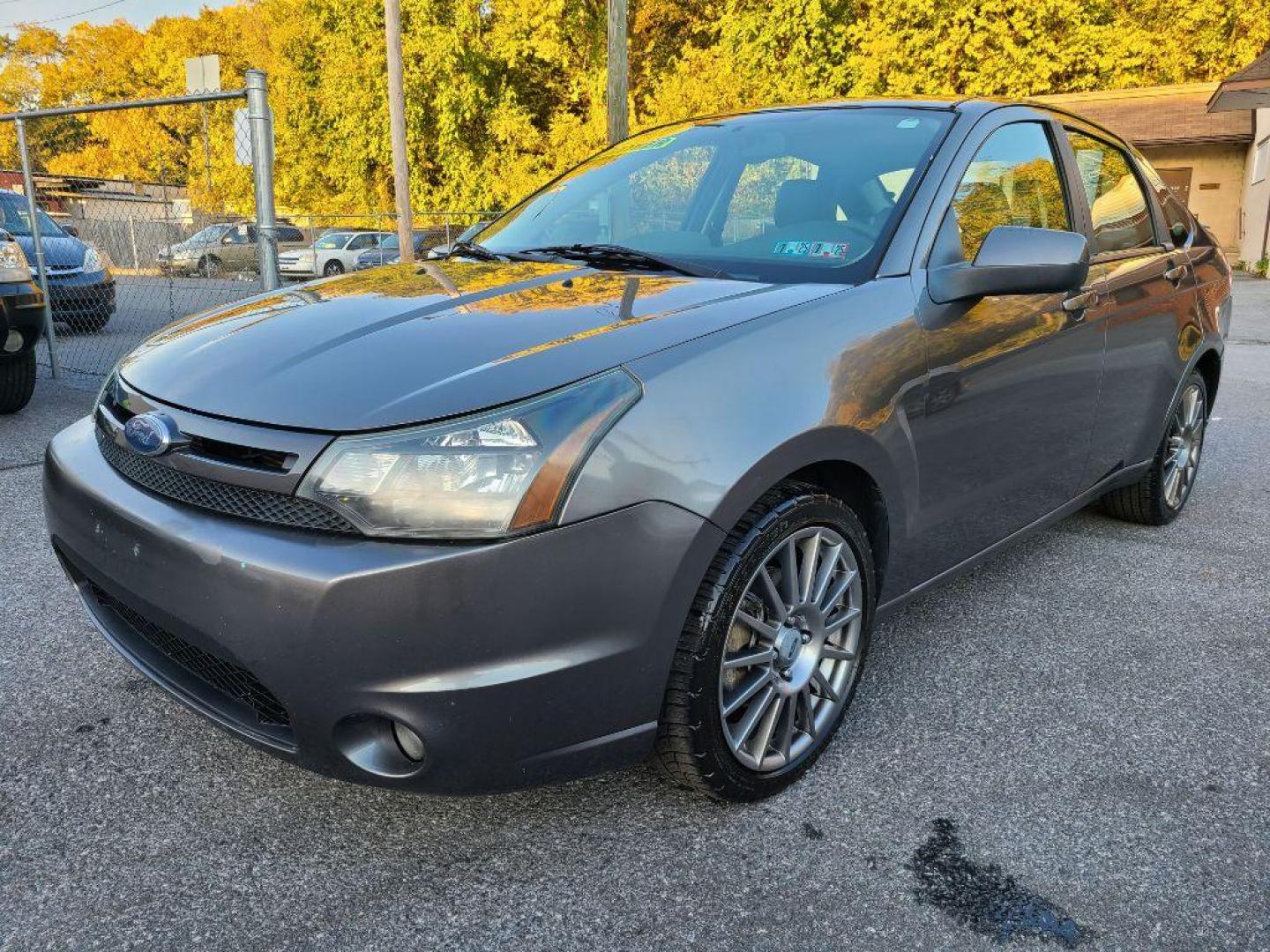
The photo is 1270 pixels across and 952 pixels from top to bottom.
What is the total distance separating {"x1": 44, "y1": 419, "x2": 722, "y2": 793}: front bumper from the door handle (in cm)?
163

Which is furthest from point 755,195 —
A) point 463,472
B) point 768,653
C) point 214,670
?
point 214,670

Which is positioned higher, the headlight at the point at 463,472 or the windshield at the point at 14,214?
the headlight at the point at 463,472

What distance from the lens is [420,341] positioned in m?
2.03

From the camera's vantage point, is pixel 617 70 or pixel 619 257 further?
pixel 617 70

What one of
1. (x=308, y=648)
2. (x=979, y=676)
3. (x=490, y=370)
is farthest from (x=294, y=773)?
(x=979, y=676)

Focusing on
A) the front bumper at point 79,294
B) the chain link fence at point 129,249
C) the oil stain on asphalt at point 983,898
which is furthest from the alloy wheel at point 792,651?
the front bumper at point 79,294

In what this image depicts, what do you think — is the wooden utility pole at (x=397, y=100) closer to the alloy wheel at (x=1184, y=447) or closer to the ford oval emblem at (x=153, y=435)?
the alloy wheel at (x=1184, y=447)

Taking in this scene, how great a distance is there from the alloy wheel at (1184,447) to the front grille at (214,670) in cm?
350

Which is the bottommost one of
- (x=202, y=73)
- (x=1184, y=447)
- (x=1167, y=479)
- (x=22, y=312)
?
(x=1167, y=479)

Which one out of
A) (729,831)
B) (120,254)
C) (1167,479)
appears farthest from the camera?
(120,254)

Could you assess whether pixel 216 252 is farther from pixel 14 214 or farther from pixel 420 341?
pixel 420 341

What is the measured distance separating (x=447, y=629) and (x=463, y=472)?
27cm

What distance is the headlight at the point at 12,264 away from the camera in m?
5.55

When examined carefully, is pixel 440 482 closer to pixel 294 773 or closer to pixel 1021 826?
pixel 294 773
